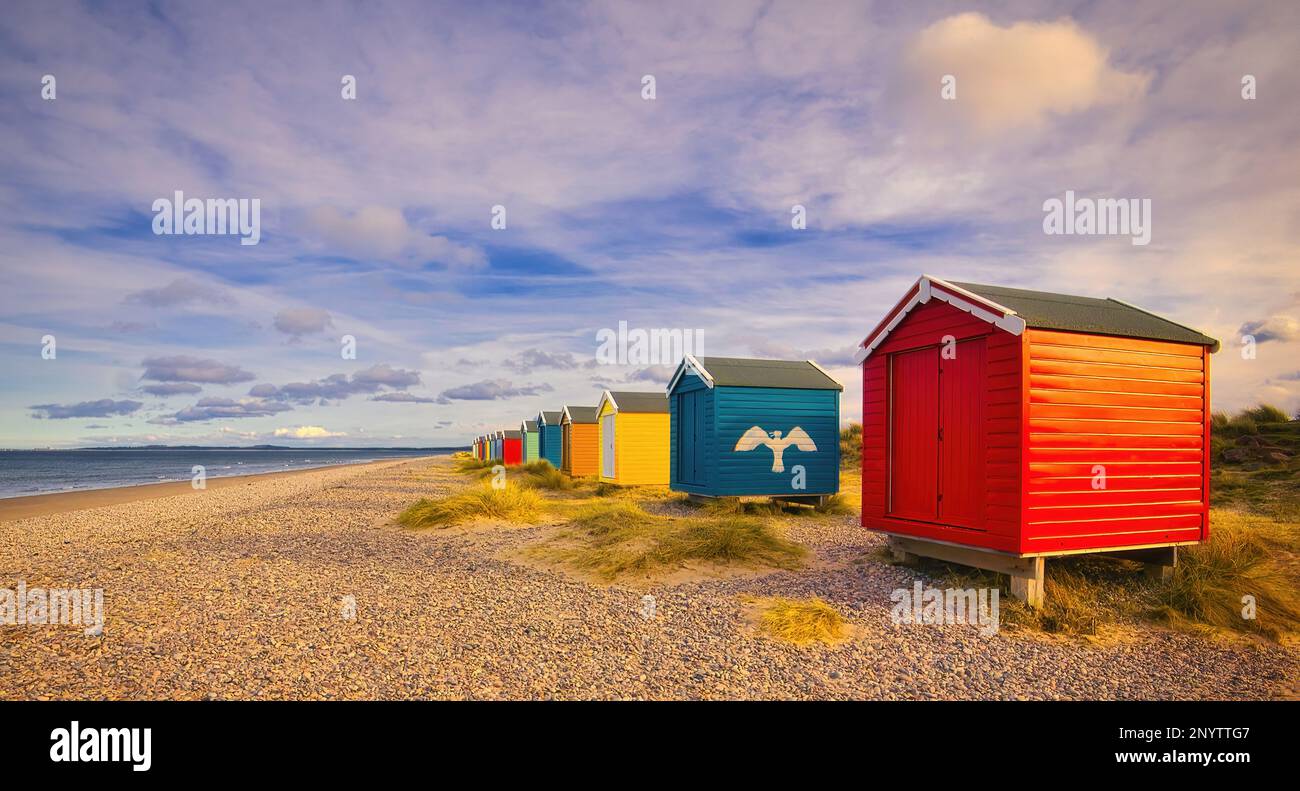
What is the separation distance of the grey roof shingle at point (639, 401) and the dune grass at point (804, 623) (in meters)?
16.7

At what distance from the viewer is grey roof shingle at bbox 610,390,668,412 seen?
2408 centimetres

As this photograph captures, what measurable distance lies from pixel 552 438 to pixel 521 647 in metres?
31.7

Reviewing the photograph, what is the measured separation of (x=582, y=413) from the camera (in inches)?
1213

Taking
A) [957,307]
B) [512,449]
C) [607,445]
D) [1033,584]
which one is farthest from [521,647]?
[512,449]

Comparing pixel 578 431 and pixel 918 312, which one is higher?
pixel 918 312

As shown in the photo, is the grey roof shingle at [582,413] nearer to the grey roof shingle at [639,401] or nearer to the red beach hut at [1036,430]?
the grey roof shingle at [639,401]

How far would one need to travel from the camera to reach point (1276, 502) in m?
14.5

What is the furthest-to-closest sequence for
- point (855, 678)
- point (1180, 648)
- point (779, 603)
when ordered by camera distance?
point (779, 603), point (1180, 648), point (855, 678)

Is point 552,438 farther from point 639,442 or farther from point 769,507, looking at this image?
point 769,507

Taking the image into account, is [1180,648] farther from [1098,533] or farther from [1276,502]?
[1276,502]

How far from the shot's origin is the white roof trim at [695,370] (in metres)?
16.5

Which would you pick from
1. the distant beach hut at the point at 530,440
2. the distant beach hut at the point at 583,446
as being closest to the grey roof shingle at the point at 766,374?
the distant beach hut at the point at 583,446
